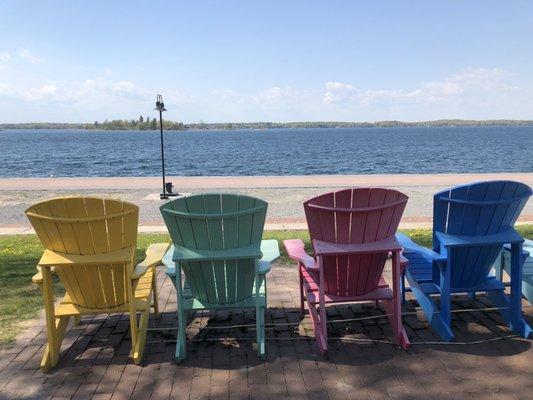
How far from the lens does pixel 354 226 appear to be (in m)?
3.82

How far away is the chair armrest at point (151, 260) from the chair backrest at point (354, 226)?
53.7 inches

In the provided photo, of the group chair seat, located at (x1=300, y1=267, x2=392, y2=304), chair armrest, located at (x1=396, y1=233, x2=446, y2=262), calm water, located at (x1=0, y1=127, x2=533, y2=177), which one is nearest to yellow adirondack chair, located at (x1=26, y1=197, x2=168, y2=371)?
chair seat, located at (x1=300, y1=267, x2=392, y2=304)

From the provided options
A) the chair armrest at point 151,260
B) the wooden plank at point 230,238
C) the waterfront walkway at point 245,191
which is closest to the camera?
the wooden plank at point 230,238

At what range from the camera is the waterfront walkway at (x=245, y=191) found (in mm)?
10641

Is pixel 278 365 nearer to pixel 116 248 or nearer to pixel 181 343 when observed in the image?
pixel 181 343

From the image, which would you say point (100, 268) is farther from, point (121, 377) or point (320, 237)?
point (320, 237)

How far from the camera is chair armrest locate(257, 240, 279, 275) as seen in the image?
3.98m

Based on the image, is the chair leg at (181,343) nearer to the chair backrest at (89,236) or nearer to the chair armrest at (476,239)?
the chair backrest at (89,236)

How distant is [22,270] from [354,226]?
4800mm

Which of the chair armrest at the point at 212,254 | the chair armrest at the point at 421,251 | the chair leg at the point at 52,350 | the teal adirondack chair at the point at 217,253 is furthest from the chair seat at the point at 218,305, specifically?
the chair armrest at the point at 421,251

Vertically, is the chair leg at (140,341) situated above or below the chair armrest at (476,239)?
below

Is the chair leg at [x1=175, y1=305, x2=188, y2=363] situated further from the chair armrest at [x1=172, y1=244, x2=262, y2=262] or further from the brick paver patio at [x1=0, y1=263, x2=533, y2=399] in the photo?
the chair armrest at [x1=172, y1=244, x2=262, y2=262]

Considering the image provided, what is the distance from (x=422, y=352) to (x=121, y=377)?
2355 mm

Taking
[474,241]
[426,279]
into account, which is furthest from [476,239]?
[426,279]
